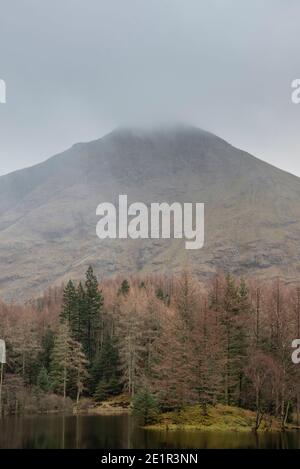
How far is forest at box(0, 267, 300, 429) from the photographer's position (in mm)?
56125

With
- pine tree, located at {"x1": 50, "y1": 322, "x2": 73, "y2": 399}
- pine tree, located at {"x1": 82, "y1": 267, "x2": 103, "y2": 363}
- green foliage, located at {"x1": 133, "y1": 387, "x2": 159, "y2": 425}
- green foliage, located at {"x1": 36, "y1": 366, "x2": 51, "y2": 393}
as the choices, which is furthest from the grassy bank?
pine tree, located at {"x1": 82, "y1": 267, "x2": 103, "y2": 363}

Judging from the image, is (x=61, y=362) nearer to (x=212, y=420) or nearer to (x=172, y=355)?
(x=172, y=355)

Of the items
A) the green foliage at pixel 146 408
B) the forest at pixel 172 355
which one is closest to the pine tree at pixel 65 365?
the forest at pixel 172 355

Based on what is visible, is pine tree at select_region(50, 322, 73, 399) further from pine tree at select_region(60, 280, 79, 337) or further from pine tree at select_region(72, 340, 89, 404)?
pine tree at select_region(60, 280, 79, 337)

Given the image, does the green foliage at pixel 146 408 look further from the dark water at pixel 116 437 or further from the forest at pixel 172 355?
the dark water at pixel 116 437

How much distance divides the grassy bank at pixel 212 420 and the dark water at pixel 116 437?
272 centimetres

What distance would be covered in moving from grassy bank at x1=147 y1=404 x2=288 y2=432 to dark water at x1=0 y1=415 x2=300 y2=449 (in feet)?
8.91

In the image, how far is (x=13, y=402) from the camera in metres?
70.9

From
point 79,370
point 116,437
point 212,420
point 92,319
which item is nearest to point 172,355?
point 212,420

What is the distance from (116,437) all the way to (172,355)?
16207 millimetres

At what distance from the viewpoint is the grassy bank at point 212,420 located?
5244cm

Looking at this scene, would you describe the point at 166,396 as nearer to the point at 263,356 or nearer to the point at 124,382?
the point at 263,356

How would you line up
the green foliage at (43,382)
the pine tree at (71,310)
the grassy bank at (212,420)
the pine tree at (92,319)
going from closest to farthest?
the grassy bank at (212,420) → the green foliage at (43,382) → the pine tree at (71,310) → the pine tree at (92,319)
